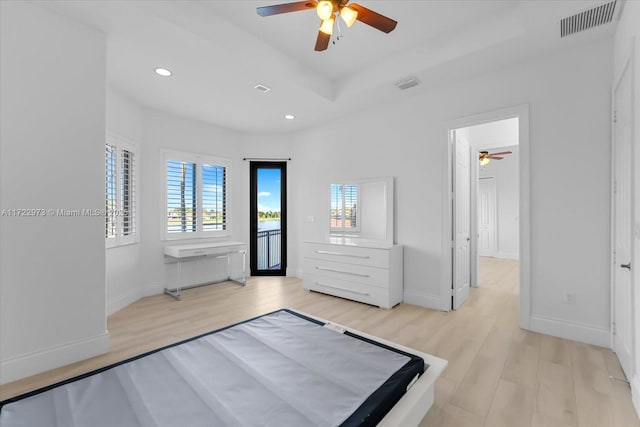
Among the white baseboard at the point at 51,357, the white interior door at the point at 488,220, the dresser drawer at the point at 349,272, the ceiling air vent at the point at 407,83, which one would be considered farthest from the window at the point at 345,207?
the white interior door at the point at 488,220

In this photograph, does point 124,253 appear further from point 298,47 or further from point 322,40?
point 322,40

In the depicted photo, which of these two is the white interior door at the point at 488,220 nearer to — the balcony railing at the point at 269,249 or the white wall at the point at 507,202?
the white wall at the point at 507,202

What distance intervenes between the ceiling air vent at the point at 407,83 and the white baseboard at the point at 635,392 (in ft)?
10.3

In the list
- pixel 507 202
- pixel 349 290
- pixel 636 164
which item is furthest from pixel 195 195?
pixel 507 202

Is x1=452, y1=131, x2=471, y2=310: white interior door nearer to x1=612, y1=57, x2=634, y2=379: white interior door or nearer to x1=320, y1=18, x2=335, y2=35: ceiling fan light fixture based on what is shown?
x1=612, y1=57, x2=634, y2=379: white interior door

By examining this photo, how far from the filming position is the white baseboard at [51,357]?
2.02 meters

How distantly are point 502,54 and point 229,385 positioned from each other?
3636mm

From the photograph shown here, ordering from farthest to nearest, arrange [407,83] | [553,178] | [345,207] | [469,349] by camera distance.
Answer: [345,207]
[407,83]
[553,178]
[469,349]

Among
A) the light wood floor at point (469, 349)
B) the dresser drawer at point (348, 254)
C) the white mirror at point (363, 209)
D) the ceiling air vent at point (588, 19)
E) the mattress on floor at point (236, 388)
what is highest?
the ceiling air vent at point (588, 19)

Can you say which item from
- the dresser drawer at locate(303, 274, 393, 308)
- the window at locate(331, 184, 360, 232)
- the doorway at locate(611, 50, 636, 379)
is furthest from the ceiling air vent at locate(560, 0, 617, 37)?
the dresser drawer at locate(303, 274, 393, 308)

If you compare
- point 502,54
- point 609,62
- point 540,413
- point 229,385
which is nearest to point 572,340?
point 540,413

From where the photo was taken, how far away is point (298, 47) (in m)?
3.14

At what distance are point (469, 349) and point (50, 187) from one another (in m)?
3.73

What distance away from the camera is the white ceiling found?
2.38m
